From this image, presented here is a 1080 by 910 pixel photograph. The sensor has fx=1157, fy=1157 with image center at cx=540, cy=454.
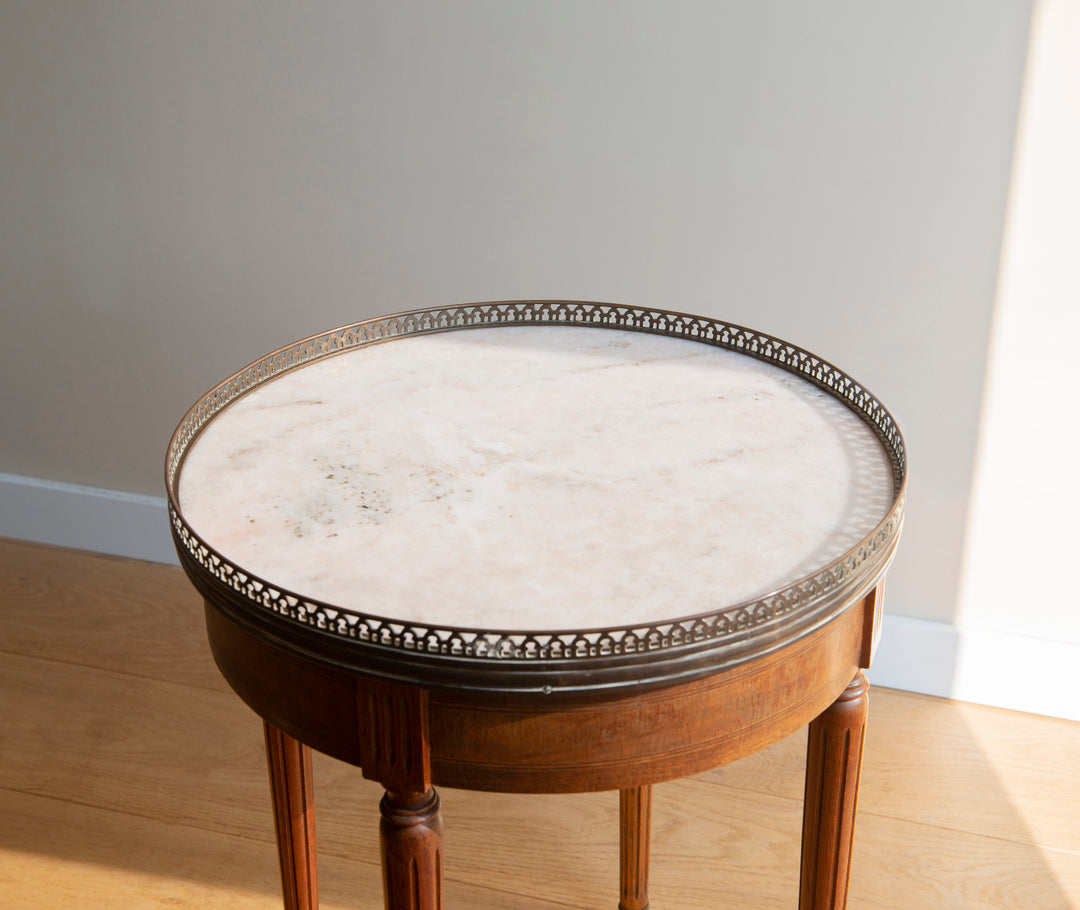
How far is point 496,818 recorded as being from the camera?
1.55 m

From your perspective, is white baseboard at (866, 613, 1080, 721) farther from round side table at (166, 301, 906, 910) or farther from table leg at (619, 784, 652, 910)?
round side table at (166, 301, 906, 910)

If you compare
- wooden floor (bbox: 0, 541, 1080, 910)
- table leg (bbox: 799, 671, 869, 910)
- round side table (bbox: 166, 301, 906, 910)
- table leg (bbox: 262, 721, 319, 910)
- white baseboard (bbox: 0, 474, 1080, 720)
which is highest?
round side table (bbox: 166, 301, 906, 910)

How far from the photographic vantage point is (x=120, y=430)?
6.77ft

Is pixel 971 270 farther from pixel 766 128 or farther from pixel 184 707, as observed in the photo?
pixel 184 707

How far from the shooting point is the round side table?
766mm

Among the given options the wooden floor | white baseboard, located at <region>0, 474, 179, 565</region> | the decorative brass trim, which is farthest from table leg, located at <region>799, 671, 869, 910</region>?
white baseboard, located at <region>0, 474, 179, 565</region>

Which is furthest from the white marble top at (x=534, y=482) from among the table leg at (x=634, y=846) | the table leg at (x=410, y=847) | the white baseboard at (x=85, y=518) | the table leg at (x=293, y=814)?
the white baseboard at (x=85, y=518)

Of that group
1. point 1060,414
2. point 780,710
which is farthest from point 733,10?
point 780,710

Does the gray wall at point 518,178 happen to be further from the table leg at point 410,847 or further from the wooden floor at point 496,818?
the table leg at point 410,847

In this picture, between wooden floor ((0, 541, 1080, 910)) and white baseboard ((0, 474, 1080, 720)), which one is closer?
wooden floor ((0, 541, 1080, 910))

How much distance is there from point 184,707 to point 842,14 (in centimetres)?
134

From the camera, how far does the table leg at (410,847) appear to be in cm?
81

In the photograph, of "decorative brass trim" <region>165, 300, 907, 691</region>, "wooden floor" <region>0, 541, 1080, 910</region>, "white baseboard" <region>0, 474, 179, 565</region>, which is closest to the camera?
"decorative brass trim" <region>165, 300, 907, 691</region>

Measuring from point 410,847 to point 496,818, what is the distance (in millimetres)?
772
